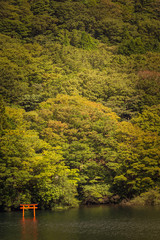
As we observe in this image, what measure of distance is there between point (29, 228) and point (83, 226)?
154 inches

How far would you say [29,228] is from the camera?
1046 inches

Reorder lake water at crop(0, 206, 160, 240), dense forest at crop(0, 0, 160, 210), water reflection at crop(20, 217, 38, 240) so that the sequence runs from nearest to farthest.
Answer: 1. lake water at crop(0, 206, 160, 240)
2. water reflection at crop(20, 217, 38, 240)
3. dense forest at crop(0, 0, 160, 210)

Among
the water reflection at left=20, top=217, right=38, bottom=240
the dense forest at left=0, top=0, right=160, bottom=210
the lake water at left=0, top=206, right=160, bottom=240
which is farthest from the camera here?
the dense forest at left=0, top=0, right=160, bottom=210

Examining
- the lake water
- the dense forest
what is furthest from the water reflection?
the dense forest

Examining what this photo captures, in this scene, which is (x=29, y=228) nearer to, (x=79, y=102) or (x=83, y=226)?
(x=83, y=226)

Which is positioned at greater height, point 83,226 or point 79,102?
point 79,102

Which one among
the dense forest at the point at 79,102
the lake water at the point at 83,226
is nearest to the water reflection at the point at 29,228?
the lake water at the point at 83,226

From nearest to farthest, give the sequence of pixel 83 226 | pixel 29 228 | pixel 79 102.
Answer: pixel 29 228
pixel 83 226
pixel 79 102

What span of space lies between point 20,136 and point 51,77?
1265 inches

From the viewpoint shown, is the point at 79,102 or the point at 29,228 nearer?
the point at 29,228

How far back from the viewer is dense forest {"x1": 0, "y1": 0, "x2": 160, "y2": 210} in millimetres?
38438

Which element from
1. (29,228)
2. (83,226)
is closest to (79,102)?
(83,226)

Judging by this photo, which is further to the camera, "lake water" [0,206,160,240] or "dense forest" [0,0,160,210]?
"dense forest" [0,0,160,210]

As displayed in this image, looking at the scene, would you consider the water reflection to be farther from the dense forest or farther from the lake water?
the dense forest
